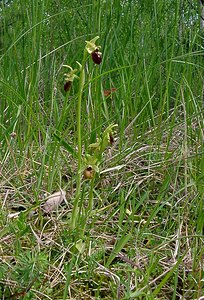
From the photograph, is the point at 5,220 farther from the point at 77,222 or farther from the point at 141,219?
the point at 141,219

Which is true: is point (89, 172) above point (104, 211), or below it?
above

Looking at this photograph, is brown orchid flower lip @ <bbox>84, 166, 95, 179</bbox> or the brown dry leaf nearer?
brown orchid flower lip @ <bbox>84, 166, 95, 179</bbox>

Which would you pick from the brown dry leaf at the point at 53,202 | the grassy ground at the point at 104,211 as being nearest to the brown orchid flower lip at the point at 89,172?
the grassy ground at the point at 104,211

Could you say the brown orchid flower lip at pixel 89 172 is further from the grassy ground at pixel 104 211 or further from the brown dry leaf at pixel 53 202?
the brown dry leaf at pixel 53 202

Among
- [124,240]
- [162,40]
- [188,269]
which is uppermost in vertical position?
[162,40]

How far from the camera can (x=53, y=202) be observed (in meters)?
1.41

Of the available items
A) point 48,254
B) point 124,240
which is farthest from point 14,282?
point 124,240

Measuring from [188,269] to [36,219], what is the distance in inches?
16.8

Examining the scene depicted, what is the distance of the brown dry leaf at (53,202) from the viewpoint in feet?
4.59

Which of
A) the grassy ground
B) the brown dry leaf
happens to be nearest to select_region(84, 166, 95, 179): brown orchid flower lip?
the grassy ground

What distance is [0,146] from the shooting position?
166cm

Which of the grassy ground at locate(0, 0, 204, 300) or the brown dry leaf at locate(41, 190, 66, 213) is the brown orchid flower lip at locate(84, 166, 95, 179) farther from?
the brown dry leaf at locate(41, 190, 66, 213)

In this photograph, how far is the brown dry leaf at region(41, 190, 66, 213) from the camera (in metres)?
1.40

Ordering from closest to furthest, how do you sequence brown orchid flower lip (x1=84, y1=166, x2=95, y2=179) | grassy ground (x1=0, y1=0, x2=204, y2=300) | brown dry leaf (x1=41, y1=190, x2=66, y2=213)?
grassy ground (x1=0, y1=0, x2=204, y2=300) → brown orchid flower lip (x1=84, y1=166, x2=95, y2=179) → brown dry leaf (x1=41, y1=190, x2=66, y2=213)
